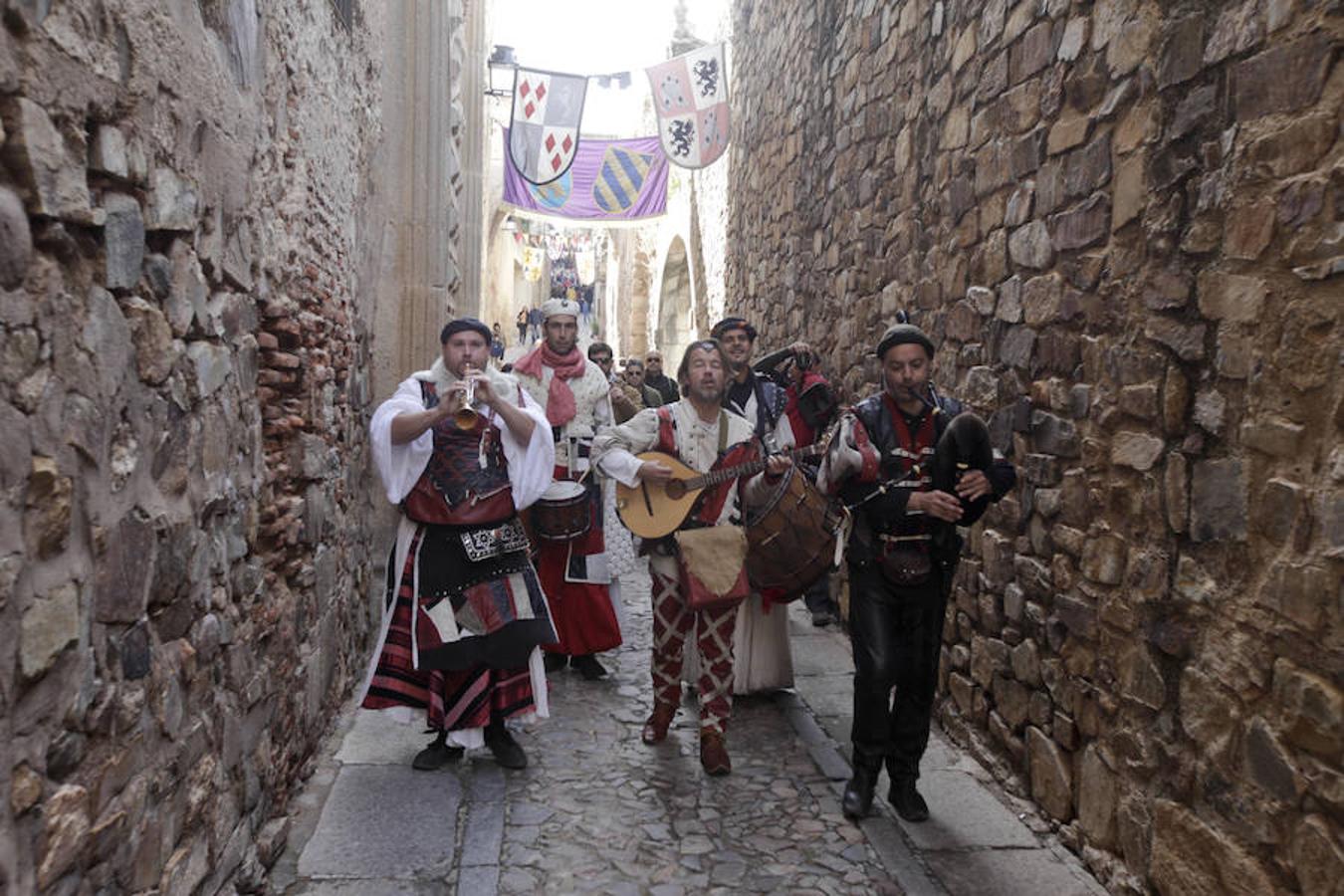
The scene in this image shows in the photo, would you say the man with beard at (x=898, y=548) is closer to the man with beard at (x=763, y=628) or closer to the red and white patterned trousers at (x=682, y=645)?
the red and white patterned trousers at (x=682, y=645)

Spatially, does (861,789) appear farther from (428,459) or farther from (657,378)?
(657,378)

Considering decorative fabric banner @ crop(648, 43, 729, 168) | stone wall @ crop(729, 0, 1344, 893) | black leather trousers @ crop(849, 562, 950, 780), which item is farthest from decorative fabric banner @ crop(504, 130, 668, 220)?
black leather trousers @ crop(849, 562, 950, 780)

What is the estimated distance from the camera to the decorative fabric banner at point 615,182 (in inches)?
534

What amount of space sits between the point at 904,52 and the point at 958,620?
2.93 meters

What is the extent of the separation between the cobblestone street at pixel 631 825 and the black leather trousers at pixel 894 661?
26cm

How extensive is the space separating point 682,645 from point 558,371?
1.76 metres

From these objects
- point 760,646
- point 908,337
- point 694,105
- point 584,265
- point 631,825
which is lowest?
point 631,825

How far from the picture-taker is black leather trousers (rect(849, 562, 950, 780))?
3486mm

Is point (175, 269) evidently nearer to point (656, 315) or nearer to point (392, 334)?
point (392, 334)

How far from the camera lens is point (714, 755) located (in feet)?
13.1

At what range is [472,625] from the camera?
3.82 m

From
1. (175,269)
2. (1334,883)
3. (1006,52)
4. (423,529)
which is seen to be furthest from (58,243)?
(1006,52)

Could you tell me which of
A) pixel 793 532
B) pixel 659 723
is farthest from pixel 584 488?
pixel 793 532

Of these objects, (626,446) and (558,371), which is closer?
(626,446)
